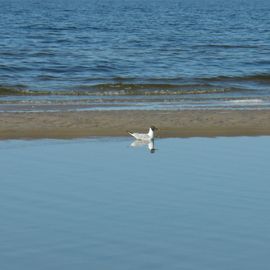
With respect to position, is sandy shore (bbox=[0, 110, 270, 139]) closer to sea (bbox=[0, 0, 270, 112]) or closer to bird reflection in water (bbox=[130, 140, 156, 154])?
Result: bird reflection in water (bbox=[130, 140, 156, 154])

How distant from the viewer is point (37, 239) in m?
8.87

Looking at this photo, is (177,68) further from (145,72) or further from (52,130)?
(52,130)

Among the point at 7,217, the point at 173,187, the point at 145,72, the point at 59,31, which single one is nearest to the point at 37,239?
the point at 7,217

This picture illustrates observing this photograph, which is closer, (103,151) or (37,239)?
(37,239)

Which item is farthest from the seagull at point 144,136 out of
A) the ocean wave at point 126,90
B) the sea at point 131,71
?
the ocean wave at point 126,90

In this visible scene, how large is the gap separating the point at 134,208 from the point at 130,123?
7.39 meters

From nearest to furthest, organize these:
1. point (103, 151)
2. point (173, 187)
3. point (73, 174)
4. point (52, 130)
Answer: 1. point (173, 187)
2. point (73, 174)
3. point (103, 151)
4. point (52, 130)

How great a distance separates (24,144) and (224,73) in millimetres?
14816

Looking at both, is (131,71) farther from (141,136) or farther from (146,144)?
(146,144)

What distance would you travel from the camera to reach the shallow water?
27.7 ft

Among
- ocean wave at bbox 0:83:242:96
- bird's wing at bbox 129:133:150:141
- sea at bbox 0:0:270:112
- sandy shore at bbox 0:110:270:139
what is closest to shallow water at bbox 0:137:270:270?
bird's wing at bbox 129:133:150:141

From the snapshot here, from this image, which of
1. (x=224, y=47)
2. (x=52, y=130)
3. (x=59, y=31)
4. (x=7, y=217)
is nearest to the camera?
(x=7, y=217)

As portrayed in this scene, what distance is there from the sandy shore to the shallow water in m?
1.85

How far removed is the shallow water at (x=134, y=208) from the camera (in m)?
8.44
